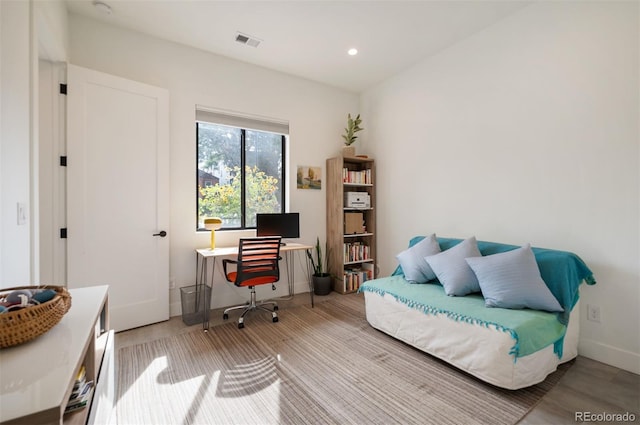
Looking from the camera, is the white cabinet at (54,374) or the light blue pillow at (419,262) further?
the light blue pillow at (419,262)

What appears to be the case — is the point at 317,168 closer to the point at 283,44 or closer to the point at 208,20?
the point at 283,44

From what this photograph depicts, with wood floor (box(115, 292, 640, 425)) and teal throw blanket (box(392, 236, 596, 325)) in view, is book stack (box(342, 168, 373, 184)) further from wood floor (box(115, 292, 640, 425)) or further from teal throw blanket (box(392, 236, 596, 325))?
wood floor (box(115, 292, 640, 425))

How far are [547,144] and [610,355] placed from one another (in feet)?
5.63

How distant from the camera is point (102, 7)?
8.48 feet

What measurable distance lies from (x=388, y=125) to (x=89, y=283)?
3.82 metres

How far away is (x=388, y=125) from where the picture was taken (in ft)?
13.4

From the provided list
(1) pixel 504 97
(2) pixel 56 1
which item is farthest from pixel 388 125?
(2) pixel 56 1

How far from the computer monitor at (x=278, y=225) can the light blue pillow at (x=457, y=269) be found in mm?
1607

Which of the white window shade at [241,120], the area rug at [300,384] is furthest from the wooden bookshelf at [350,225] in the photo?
the area rug at [300,384]

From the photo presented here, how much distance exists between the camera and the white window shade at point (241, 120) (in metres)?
3.38

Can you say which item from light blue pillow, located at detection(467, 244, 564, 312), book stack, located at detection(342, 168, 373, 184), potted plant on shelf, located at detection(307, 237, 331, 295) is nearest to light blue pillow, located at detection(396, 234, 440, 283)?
Result: light blue pillow, located at detection(467, 244, 564, 312)

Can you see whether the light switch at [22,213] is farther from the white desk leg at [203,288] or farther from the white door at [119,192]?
the white desk leg at [203,288]

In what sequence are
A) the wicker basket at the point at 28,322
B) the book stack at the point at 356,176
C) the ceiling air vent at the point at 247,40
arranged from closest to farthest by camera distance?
the wicker basket at the point at 28,322
the ceiling air vent at the point at 247,40
the book stack at the point at 356,176

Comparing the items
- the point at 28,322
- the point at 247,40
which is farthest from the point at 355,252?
the point at 28,322
